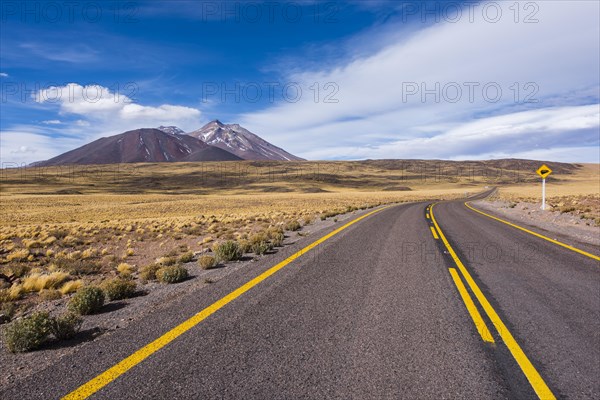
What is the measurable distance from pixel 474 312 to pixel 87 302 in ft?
18.5

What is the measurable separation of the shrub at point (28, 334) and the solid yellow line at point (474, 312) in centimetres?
510

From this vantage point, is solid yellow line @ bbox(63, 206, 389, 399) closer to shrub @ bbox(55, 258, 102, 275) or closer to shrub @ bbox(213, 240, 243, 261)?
shrub @ bbox(213, 240, 243, 261)

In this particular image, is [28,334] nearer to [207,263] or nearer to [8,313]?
[8,313]

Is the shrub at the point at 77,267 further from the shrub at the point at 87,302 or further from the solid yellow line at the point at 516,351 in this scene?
the solid yellow line at the point at 516,351

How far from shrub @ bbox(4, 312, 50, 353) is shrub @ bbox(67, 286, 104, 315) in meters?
0.98

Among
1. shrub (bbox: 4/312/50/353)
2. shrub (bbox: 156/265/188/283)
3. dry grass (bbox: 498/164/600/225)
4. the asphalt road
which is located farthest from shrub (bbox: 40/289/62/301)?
dry grass (bbox: 498/164/600/225)

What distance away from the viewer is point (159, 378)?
3.13 metres

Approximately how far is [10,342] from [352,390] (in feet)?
12.4

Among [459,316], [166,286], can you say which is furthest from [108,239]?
[459,316]

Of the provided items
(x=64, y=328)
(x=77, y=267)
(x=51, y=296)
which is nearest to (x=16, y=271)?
Result: (x=77, y=267)

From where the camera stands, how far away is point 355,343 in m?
3.82

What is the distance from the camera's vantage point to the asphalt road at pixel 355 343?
304 cm

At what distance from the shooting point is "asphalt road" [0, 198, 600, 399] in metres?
3.04

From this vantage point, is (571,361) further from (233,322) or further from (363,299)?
(233,322)
